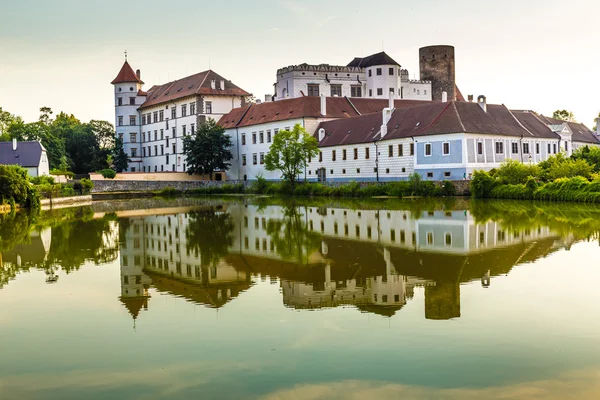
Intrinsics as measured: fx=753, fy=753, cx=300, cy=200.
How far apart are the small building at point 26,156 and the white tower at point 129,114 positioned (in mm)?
25813

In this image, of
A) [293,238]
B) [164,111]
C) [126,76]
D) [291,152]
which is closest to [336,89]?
[164,111]

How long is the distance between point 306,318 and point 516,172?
32106 millimetres

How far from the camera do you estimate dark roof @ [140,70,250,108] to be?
247ft

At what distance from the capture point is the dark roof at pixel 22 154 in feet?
193

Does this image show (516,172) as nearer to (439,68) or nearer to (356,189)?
(356,189)

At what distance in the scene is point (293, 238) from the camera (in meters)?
19.5

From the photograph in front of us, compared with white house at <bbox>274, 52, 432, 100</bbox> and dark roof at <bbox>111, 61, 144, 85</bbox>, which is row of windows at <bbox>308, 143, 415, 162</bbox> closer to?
white house at <bbox>274, 52, 432, 100</bbox>

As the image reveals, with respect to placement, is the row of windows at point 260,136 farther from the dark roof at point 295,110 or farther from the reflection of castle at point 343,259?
the reflection of castle at point 343,259

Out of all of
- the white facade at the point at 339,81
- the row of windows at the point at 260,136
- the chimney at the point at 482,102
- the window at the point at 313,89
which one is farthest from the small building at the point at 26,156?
the chimney at the point at 482,102

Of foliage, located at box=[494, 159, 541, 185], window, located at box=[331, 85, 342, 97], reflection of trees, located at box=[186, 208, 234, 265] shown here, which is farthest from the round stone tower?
reflection of trees, located at box=[186, 208, 234, 265]

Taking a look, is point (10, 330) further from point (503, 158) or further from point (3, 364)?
point (503, 158)

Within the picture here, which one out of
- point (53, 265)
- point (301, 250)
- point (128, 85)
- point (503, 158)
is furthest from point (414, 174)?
point (128, 85)

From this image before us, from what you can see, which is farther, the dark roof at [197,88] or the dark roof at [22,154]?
the dark roof at [197,88]

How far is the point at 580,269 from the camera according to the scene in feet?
42.6
